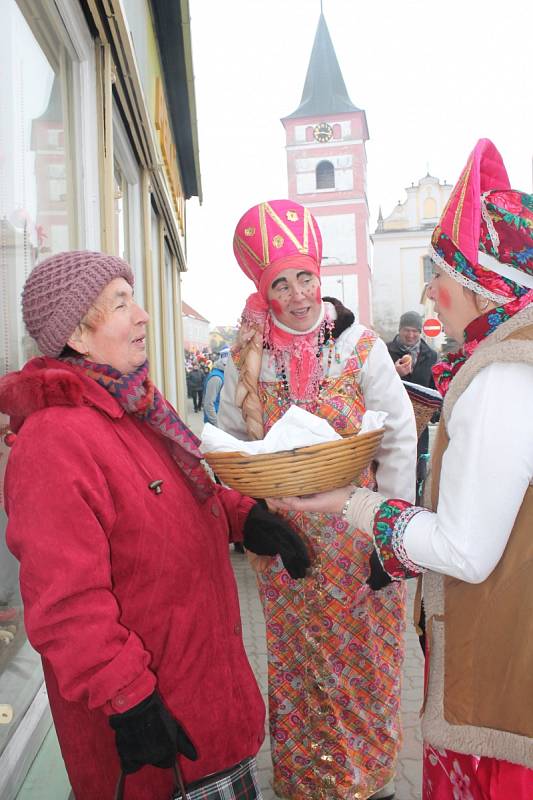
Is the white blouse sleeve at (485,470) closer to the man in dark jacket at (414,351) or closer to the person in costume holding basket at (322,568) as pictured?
the person in costume holding basket at (322,568)

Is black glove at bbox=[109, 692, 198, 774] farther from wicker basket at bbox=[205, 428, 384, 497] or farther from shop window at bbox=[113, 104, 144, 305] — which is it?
shop window at bbox=[113, 104, 144, 305]

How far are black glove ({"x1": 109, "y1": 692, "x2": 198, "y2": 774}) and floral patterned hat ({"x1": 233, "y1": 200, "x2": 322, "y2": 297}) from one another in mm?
1529

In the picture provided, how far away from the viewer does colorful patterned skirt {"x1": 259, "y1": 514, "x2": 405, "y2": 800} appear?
2268mm

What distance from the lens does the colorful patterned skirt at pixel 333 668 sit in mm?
2268

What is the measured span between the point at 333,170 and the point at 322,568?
4676 cm

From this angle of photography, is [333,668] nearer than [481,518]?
No

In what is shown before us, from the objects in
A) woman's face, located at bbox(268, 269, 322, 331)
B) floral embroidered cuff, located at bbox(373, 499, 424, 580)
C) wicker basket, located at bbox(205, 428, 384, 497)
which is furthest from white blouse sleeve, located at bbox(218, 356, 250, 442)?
floral embroidered cuff, located at bbox(373, 499, 424, 580)

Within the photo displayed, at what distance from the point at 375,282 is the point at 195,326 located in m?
21.1

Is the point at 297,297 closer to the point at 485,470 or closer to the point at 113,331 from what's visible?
the point at 113,331

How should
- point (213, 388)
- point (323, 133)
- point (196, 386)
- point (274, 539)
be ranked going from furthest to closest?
point (323, 133) → point (196, 386) → point (213, 388) → point (274, 539)

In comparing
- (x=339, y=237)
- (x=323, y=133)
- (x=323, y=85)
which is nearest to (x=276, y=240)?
(x=339, y=237)

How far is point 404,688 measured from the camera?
3408 mm

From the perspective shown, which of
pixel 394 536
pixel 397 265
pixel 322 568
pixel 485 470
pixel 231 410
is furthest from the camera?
pixel 397 265

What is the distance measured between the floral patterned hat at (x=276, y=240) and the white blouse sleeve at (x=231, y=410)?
330 mm
